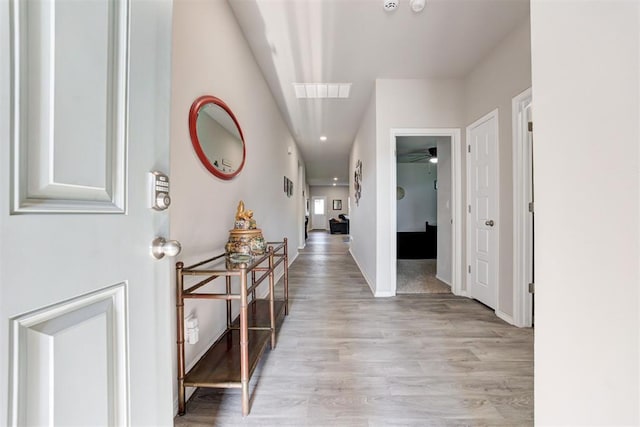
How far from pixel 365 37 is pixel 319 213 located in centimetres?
1276

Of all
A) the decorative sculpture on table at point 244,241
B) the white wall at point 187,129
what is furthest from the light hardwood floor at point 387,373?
the decorative sculpture on table at point 244,241

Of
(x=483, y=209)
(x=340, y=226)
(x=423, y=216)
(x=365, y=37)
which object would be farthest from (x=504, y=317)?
(x=340, y=226)

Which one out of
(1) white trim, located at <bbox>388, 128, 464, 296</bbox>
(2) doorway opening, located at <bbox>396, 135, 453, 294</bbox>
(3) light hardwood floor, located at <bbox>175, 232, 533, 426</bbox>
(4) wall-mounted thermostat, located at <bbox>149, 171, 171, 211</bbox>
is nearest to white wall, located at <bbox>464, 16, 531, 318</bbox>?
(3) light hardwood floor, located at <bbox>175, 232, 533, 426</bbox>

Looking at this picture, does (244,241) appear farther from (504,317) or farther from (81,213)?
(504,317)

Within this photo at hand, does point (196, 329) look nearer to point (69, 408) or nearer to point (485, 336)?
point (69, 408)

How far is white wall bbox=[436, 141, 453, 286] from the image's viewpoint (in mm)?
3619

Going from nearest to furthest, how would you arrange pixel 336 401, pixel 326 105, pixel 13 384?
pixel 13 384 < pixel 336 401 < pixel 326 105

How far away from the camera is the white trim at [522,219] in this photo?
2305 millimetres

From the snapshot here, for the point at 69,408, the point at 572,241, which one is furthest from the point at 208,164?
the point at 572,241

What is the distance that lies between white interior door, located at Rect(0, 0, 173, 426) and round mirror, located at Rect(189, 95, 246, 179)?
3.08 feet

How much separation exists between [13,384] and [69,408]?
0.13 meters

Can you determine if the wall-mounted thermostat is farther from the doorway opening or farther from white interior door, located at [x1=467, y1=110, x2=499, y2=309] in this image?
the doorway opening

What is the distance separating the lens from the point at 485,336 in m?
2.15

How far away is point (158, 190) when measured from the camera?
68 cm
